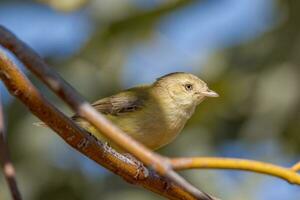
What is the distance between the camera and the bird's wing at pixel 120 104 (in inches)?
162

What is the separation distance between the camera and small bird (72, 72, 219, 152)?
3.93 metres

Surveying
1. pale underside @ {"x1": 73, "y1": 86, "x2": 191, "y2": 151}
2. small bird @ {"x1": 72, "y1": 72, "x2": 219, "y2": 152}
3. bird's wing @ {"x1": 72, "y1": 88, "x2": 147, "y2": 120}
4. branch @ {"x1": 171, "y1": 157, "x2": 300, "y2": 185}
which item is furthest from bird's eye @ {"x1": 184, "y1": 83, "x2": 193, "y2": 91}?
branch @ {"x1": 171, "y1": 157, "x2": 300, "y2": 185}

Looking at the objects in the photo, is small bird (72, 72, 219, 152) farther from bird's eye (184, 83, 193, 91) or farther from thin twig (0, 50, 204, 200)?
thin twig (0, 50, 204, 200)

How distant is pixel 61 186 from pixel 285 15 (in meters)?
2.18

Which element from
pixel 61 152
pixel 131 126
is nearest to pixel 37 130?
pixel 61 152

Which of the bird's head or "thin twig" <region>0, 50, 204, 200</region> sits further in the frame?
the bird's head

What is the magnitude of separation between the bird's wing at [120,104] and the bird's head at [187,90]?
29 centimetres

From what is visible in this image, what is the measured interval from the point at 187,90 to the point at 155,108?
0.43m

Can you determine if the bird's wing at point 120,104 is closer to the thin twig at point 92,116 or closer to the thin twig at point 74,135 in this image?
the thin twig at point 74,135

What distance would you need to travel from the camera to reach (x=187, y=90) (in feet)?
14.9

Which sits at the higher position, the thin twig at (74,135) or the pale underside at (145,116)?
the pale underside at (145,116)

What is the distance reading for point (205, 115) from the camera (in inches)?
204

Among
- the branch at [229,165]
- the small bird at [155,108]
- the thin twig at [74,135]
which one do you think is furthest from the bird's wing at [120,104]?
the branch at [229,165]

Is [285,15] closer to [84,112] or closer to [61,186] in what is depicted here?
[61,186]
